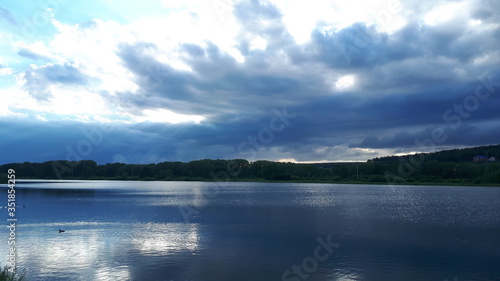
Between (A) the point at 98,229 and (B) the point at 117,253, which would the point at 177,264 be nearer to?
(B) the point at 117,253

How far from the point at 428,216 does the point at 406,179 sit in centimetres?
13367

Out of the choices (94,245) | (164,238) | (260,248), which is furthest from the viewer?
(164,238)

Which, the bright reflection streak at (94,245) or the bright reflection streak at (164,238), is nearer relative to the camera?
the bright reflection streak at (94,245)

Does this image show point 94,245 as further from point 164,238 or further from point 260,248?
point 260,248

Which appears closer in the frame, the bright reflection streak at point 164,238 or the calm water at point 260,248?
the calm water at point 260,248

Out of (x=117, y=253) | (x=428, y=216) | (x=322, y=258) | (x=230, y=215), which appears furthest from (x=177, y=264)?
(x=428, y=216)

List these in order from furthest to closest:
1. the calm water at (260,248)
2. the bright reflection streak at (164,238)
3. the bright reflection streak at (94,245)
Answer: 1. the bright reflection streak at (164,238)
2. the bright reflection streak at (94,245)
3. the calm water at (260,248)

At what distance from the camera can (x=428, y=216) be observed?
1986 inches

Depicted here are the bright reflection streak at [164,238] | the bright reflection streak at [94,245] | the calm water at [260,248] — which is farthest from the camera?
the bright reflection streak at [164,238]

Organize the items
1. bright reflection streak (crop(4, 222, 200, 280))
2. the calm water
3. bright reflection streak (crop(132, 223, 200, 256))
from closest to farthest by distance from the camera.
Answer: the calm water
bright reflection streak (crop(4, 222, 200, 280))
bright reflection streak (crop(132, 223, 200, 256))

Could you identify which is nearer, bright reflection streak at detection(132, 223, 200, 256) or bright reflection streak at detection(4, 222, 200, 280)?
bright reflection streak at detection(4, 222, 200, 280)

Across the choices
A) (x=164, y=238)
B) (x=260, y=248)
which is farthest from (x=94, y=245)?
(x=260, y=248)

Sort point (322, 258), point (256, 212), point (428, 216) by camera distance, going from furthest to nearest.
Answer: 1. point (256, 212)
2. point (428, 216)
3. point (322, 258)

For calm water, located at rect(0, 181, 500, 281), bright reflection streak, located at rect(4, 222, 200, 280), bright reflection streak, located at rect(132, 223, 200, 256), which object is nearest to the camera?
calm water, located at rect(0, 181, 500, 281)
